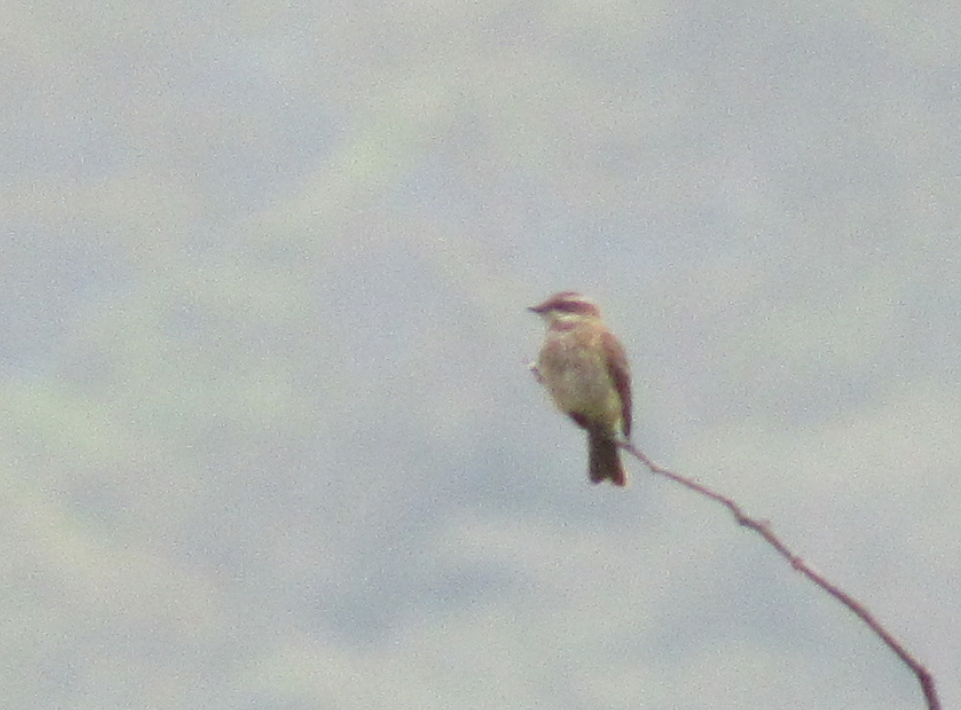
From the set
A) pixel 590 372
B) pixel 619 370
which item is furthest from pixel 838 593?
pixel 619 370

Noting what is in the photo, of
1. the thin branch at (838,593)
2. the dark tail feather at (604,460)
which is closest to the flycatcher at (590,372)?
the dark tail feather at (604,460)

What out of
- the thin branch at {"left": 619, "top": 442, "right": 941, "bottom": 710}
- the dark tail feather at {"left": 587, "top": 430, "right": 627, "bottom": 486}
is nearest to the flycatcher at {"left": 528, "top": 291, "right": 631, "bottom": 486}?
the dark tail feather at {"left": 587, "top": 430, "right": 627, "bottom": 486}

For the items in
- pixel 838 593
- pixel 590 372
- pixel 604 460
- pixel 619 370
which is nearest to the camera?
pixel 838 593

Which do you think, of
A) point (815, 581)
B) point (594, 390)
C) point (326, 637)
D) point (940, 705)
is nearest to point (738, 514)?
point (815, 581)

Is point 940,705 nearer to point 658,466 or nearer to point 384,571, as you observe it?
point 658,466

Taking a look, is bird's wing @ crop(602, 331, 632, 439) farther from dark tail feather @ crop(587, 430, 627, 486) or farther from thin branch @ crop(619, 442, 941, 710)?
thin branch @ crop(619, 442, 941, 710)

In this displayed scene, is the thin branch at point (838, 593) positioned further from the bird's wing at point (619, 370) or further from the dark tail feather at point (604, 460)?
the dark tail feather at point (604, 460)

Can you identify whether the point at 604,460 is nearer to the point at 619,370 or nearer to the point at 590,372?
the point at 619,370
